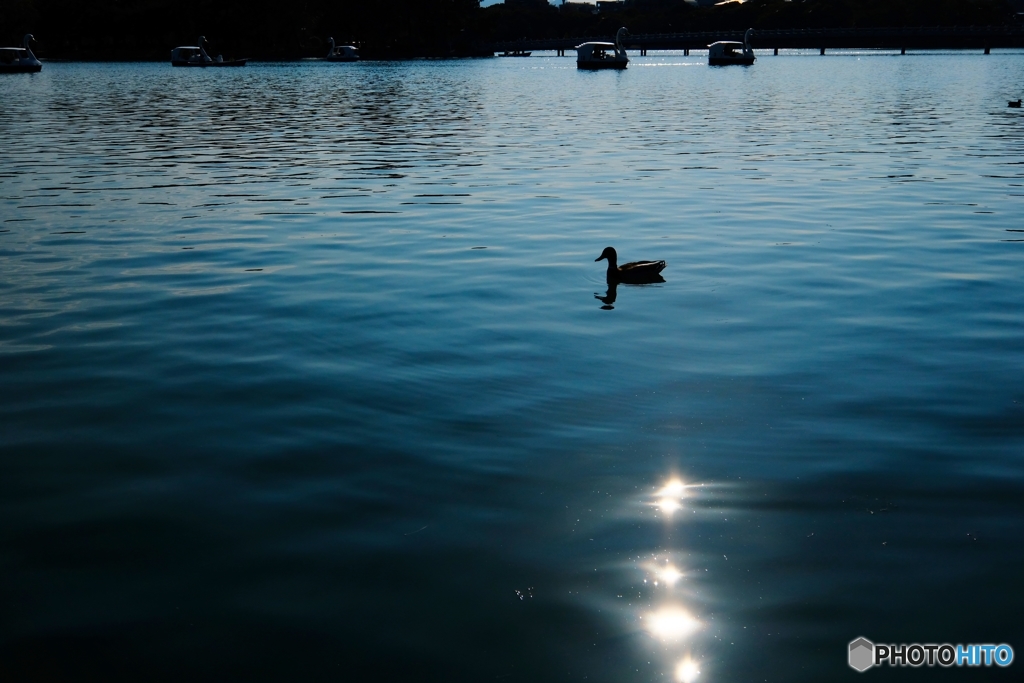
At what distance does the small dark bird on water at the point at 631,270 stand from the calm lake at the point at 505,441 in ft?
0.51

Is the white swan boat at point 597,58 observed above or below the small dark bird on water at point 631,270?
above

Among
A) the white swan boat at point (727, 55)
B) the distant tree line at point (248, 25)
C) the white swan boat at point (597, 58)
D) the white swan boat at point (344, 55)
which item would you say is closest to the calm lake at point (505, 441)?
the white swan boat at point (597, 58)

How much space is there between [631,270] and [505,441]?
5332 millimetres

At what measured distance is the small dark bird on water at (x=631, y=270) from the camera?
12.0 metres

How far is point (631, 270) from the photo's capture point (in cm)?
1200

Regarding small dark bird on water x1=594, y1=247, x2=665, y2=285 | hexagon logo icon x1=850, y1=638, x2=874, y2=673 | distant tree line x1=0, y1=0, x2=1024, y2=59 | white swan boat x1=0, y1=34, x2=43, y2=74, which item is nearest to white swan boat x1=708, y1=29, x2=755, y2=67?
distant tree line x1=0, y1=0, x2=1024, y2=59

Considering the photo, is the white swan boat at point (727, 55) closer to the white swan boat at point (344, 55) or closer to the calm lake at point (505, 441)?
the white swan boat at point (344, 55)

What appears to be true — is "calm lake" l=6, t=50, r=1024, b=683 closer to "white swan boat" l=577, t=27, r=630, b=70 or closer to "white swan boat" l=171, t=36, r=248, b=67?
"white swan boat" l=171, t=36, r=248, b=67

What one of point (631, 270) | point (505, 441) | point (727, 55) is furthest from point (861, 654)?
point (727, 55)

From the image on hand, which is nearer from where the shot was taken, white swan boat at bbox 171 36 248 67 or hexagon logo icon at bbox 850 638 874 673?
hexagon logo icon at bbox 850 638 874 673

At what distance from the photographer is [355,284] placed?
12.2 metres

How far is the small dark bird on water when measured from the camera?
1199 cm

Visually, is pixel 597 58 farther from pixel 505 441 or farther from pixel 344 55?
pixel 505 441

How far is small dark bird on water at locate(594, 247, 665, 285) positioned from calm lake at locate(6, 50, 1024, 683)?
0.16 meters
